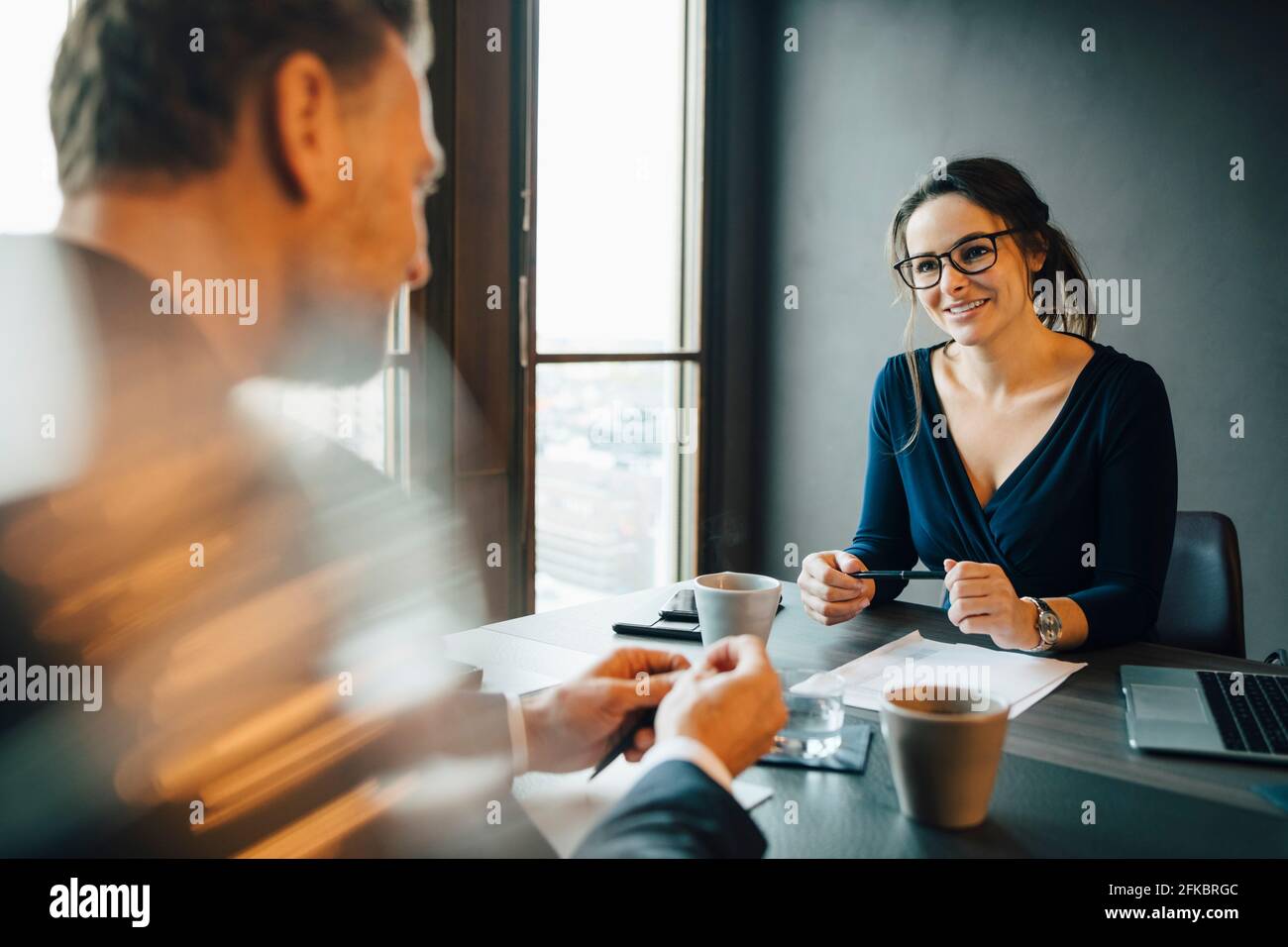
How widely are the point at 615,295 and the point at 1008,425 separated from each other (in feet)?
5.42

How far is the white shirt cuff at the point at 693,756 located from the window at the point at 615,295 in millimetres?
2280

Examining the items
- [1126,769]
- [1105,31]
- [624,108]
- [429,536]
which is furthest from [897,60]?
[1126,769]

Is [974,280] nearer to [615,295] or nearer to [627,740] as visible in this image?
[627,740]

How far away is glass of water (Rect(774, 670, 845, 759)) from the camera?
1.02 meters

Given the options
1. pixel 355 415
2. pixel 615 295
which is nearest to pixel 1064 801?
pixel 355 415

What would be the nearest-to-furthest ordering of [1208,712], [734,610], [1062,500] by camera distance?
1. [1208,712]
2. [734,610]
3. [1062,500]

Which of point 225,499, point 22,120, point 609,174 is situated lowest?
point 225,499

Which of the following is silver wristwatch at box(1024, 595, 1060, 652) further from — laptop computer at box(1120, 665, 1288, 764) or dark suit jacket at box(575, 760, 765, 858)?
dark suit jacket at box(575, 760, 765, 858)

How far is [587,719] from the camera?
1.03m

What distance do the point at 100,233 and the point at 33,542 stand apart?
24cm

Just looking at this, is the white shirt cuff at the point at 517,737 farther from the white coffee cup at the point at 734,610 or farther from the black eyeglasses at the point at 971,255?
the black eyeglasses at the point at 971,255

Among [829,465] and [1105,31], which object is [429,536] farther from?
[1105,31]

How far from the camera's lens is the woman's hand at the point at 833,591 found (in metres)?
1.54
